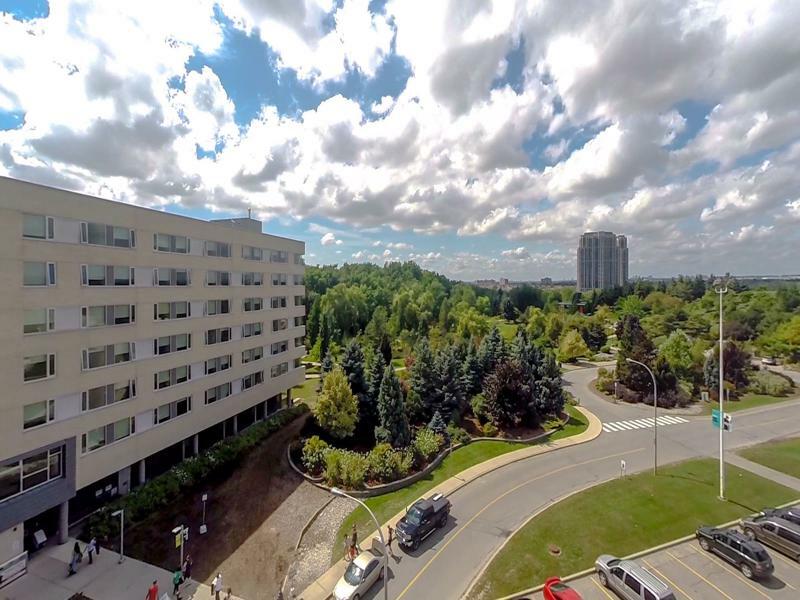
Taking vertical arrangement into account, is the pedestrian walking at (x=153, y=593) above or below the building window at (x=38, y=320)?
below

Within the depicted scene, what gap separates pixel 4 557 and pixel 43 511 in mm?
2210

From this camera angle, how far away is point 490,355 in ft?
158

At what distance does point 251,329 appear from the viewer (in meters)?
39.5

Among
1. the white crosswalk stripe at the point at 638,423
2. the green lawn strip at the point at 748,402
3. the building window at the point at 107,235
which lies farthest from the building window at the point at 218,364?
the green lawn strip at the point at 748,402

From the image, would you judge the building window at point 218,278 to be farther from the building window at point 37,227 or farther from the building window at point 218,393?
the building window at point 37,227

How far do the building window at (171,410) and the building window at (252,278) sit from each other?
39.9 ft

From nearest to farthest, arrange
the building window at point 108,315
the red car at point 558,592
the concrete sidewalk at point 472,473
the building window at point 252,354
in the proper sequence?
the red car at point 558,592 → the concrete sidewalk at point 472,473 → the building window at point 108,315 → the building window at point 252,354

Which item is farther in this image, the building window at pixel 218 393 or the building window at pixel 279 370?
the building window at pixel 279 370

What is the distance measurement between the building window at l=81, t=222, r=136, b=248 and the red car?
30842 millimetres

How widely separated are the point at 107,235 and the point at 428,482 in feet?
90.9

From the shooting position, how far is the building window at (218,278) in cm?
3391

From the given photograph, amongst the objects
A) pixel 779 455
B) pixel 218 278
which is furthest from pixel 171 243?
pixel 779 455

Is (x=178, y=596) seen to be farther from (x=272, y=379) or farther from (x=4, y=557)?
(x=272, y=379)

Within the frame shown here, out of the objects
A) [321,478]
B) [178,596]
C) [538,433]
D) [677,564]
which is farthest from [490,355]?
[178,596]
